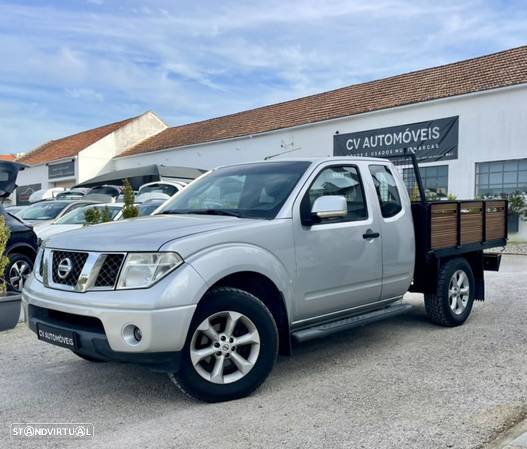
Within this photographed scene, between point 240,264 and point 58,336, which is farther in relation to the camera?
point 240,264

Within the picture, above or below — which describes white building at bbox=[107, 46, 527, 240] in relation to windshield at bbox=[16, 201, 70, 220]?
above

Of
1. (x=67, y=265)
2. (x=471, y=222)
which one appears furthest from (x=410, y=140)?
A: (x=67, y=265)

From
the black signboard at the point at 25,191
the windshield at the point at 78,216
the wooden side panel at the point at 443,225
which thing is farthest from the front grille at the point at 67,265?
the black signboard at the point at 25,191

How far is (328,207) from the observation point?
14.5 feet

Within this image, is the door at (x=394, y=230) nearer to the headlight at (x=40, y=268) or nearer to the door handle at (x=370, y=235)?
the door handle at (x=370, y=235)

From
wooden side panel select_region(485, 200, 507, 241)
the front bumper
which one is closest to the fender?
the front bumper

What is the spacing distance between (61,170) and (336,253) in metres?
36.1

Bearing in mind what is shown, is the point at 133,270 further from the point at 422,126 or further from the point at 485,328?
the point at 422,126

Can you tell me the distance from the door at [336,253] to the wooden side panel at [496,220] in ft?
7.75

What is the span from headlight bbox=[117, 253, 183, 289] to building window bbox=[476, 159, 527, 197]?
1572 centimetres

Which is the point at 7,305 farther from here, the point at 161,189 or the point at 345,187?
the point at 161,189

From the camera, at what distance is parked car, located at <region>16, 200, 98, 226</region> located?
12.2m

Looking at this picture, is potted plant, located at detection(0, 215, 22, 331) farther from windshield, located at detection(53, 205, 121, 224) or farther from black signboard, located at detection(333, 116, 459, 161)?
black signboard, located at detection(333, 116, 459, 161)

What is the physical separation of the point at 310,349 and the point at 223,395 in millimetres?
1641
